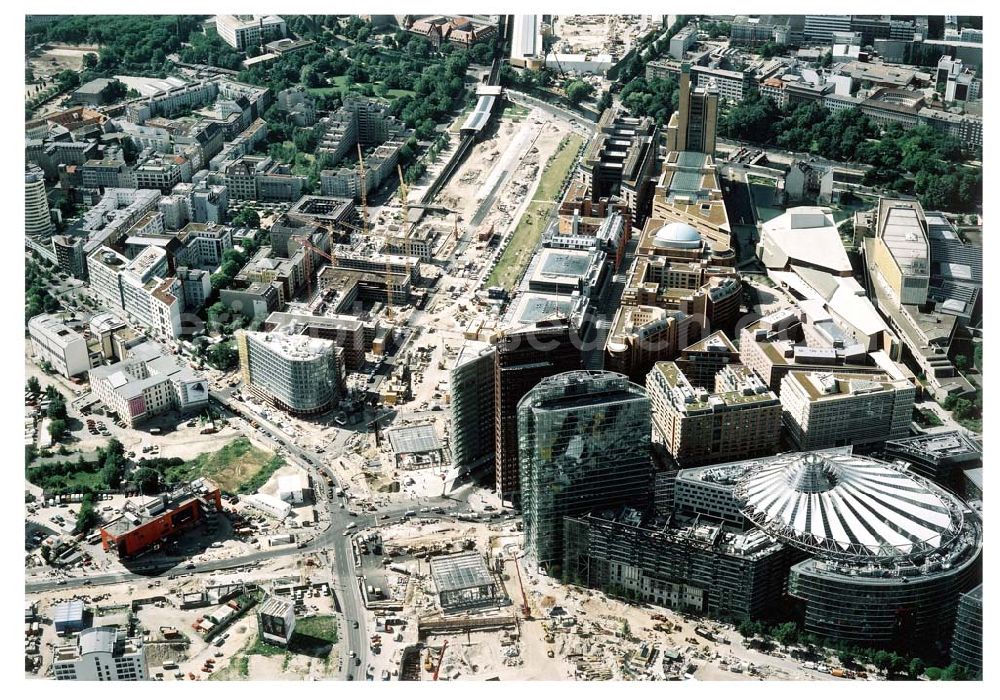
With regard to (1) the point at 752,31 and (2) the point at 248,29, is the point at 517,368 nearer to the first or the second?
(1) the point at 752,31

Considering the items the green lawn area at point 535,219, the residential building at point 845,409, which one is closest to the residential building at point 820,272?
the residential building at point 845,409

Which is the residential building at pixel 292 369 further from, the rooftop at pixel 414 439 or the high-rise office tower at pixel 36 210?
the high-rise office tower at pixel 36 210

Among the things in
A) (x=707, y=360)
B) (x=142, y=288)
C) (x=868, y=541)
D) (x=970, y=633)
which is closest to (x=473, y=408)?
(x=707, y=360)

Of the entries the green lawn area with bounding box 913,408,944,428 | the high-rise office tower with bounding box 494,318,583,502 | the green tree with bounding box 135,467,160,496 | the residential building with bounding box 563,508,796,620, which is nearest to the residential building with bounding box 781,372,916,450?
the green lawn area with bounding box 913,408,944,428

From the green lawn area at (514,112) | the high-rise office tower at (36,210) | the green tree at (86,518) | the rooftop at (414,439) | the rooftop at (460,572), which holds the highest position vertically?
the green lawn area at (514,112)

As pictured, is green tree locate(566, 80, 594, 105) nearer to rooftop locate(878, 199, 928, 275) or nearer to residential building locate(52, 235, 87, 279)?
rooftop locate(878, 199, 928, 275)
